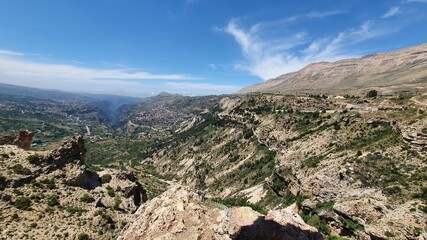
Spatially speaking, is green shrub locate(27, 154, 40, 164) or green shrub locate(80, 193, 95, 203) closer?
green shrub locate(80, 193, 95, 203)

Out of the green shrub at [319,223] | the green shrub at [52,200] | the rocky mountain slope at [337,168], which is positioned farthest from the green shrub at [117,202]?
the rocky mountain slope at [337,168]

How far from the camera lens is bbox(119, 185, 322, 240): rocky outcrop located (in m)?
25.6

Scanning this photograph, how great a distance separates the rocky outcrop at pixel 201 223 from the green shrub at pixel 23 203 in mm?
19226

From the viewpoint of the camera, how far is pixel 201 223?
1041 inches

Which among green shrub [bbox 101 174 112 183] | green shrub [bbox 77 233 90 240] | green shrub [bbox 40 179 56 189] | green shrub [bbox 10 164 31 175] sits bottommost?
green shrub [bbox 77 233 90 240]

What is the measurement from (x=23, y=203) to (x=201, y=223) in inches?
1095

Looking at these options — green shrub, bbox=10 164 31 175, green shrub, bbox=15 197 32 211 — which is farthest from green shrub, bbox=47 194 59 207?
green shrub, bbox=10 164 31 175

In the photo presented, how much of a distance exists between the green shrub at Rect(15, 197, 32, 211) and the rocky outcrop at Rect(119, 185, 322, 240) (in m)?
19.2

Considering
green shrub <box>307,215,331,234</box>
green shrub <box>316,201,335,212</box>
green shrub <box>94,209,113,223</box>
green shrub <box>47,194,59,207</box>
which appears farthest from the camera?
green shrub <box>316,201,335,212</box>

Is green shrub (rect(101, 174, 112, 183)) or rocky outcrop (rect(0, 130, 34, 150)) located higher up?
rocky outcrop (rect(0, 130, 34, 150))

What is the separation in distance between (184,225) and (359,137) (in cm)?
8017

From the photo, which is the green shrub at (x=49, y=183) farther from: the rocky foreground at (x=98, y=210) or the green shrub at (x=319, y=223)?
the green shrub at (x=319, y=223)

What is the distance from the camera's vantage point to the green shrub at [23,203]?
39.4m

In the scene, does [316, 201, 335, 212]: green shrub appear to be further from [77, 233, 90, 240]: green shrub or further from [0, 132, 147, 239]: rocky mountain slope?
[77, 233, 90, 240]: green shrub
